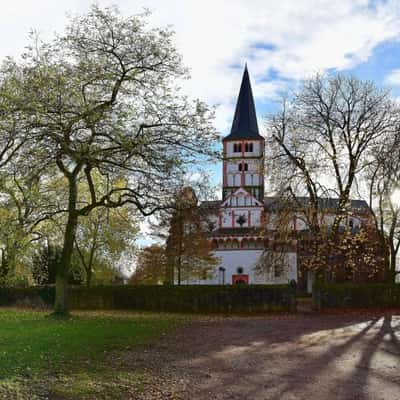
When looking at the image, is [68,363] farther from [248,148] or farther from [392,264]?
[248,148]

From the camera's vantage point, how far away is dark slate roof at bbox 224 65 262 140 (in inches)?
2421

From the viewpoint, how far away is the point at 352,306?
1040 inches

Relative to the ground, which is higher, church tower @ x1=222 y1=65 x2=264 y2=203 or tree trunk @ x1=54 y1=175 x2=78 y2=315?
church tower @ x1=222 y1=65 x2=264 y2=203

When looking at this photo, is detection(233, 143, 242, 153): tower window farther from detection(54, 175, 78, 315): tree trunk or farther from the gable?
detection(54, 175, 78, 315): tree trunk

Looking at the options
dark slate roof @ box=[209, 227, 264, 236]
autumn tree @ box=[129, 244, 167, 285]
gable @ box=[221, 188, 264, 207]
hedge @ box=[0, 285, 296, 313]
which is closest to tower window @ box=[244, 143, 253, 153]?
gable @ box=[221, 188, 264, 207]

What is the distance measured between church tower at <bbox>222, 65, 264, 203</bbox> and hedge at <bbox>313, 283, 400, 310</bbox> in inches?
1213

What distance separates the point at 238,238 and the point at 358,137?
1098 inches

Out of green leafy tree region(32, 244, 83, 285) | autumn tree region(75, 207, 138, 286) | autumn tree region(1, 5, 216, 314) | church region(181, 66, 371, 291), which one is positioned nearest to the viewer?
autumn tree region(1, 5, 216, 314)

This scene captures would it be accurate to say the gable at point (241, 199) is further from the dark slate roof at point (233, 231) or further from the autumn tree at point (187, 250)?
the autumn tree at point (187, 250)

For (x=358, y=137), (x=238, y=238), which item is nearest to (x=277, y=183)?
(x=358, y=137)

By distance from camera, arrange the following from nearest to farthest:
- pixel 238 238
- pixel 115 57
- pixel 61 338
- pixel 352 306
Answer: pixel 61 338, pixel 115 57, pixel 352 306, pixel 238 238

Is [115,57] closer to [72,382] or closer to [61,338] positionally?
[61,338]

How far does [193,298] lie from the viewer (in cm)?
2662

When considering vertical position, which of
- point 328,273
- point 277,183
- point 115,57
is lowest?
point 328,273
